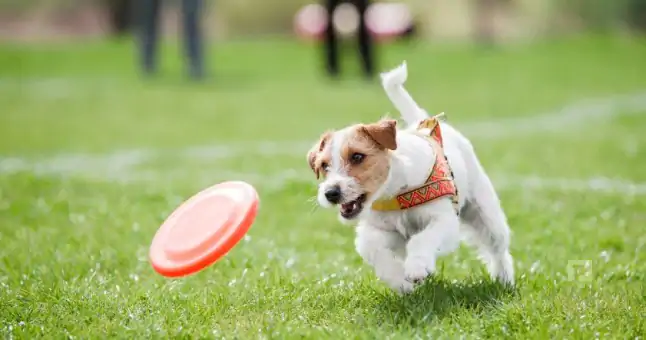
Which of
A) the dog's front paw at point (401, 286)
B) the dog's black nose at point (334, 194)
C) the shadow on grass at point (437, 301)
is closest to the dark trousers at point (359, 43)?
the shadow on grass at point (437, 301)

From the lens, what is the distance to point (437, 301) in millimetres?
4789

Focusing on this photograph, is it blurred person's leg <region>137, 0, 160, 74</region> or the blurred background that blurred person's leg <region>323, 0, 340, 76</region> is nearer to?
blurred person's leg <region>137, 0, 160, 74</region>

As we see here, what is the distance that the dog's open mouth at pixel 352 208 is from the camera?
4.58m

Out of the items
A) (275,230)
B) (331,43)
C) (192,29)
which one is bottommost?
(331,43)

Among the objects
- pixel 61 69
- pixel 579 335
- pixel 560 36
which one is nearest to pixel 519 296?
pixel 579 335

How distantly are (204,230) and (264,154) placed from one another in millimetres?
7310

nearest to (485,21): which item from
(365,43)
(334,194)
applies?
(365,43)

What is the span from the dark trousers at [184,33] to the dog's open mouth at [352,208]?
16.6 meters

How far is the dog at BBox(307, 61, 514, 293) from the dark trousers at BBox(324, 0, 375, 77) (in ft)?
55.8

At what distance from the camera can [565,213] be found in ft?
25.9

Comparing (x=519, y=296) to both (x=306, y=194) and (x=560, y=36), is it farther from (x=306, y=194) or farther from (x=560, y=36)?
(x=560, y=36)

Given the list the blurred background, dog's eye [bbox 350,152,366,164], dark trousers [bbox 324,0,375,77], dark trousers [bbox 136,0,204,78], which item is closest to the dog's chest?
dog's eye [bbox 350,152,366,164]

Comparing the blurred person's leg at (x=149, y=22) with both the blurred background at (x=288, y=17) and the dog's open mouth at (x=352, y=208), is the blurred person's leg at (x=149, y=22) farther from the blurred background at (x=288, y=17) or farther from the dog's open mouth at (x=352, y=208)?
the dog's open mouth at (x=352, y=208)

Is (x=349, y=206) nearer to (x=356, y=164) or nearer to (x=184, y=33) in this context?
(x=356, y=164)
